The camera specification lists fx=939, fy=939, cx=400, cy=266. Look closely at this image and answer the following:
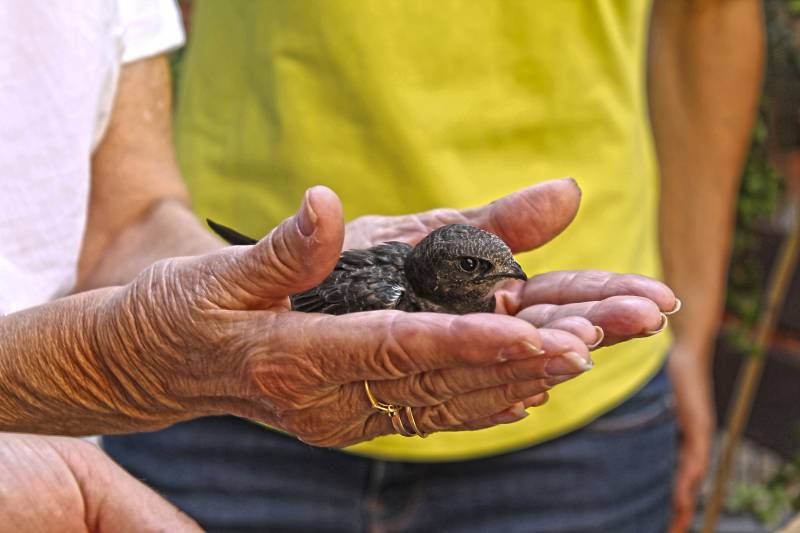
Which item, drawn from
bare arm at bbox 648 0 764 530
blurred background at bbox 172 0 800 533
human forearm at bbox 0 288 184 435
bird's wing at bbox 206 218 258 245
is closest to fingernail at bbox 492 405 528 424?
human forearm at bbox 0 288 184 435

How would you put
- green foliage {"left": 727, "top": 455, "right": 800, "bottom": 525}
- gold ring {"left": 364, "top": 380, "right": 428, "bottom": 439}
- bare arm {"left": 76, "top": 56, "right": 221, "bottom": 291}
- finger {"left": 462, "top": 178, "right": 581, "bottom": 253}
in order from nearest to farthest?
gold ring {"left": 364, "top": 380, "right": 428, "bottom": 439}, finger {"left": 462, "top": 178, "right": 581, "bottom": 253}, bare arm {"left": 76, "top": 56, "right": 221, "bottom": 291}, green foliage {"left": 727, "top": 455, "right": 800, "bottom": 525}

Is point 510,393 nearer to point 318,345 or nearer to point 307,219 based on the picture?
point 318,345

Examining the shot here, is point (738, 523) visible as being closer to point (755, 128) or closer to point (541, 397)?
point (755, 128)

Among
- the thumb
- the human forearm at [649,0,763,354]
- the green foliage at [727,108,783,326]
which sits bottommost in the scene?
the green foliage at [727,108,783,326]

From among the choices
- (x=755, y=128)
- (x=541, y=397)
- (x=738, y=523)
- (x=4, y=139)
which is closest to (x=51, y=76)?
(x=4, y=139)

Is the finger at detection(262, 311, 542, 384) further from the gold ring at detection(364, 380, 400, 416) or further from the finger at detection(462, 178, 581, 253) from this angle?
the finger at detection(462, 178, 581, 253)

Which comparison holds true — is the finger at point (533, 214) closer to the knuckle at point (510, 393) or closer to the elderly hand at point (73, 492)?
the knuckle at point (510, 393)

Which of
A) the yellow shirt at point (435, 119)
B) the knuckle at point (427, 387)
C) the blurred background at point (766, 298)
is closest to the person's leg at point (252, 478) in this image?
the yellow shirt at point (435, 119)
